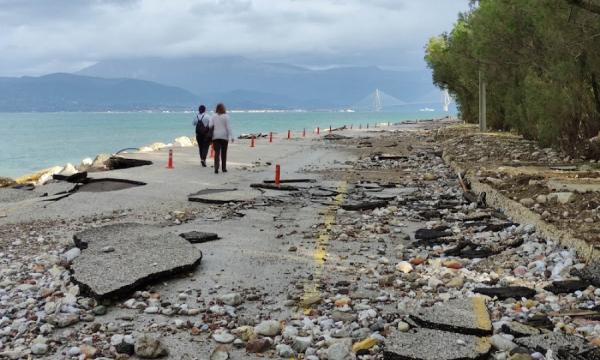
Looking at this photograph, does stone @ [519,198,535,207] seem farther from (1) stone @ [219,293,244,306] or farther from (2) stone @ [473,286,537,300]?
(1) stone @ [219,293,244,306]

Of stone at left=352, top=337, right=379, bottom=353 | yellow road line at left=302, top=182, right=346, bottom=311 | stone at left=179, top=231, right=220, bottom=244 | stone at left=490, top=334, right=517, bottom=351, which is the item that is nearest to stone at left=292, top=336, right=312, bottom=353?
stone at left=352, top=337, right=379, bottom=353

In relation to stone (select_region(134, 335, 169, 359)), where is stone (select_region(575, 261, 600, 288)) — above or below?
above

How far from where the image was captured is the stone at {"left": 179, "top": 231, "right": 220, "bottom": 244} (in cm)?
889

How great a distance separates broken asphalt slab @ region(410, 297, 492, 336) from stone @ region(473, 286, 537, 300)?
15.3 inches

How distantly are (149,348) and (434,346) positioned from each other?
2.10 metres

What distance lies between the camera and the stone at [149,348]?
4926 millimetres

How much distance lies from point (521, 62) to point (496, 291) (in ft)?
55.1

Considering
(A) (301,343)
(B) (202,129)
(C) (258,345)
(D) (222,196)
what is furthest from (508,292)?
(B) (202,129)

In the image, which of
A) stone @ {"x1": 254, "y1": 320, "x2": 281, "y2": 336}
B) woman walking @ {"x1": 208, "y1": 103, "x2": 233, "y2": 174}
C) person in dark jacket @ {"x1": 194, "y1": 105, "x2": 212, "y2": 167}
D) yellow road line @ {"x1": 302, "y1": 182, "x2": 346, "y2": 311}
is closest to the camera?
stone @ {"x1": 254, "y1": 320, "x2": 281, "y2": 336}

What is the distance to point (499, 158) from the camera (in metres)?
19.2

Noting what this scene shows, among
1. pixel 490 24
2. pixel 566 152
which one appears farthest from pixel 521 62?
pixel 566 152

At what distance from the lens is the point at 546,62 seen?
1969 cm

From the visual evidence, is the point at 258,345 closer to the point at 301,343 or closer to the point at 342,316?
the point at 301,343

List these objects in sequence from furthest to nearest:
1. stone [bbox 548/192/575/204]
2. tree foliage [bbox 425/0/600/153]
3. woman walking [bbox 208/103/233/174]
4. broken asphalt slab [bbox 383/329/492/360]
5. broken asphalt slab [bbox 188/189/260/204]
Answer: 1. woman walking [bbox 208/103/233/174]
2. tree foliage [bbox 425/0/600/153]
3. broken asphalt slab [bbox 188/189/260/204]
4. stone [bbox 548/192/575/204]
5. broken asphalt slab [bbox 383/329/492/360]
